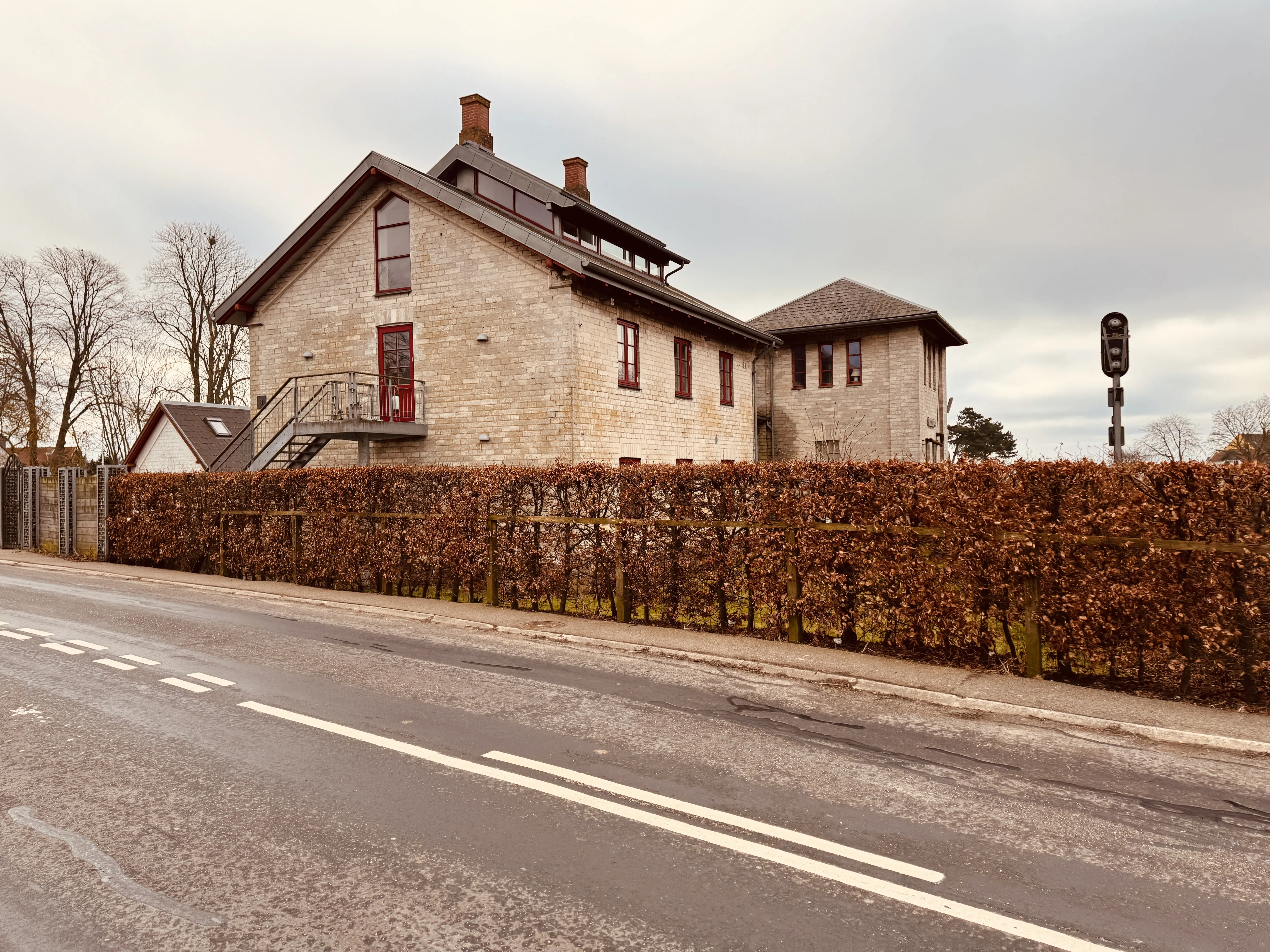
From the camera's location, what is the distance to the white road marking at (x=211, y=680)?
7012mm

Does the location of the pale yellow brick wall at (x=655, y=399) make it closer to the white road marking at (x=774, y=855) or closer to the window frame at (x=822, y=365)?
the window frame at (x=822, y=365)

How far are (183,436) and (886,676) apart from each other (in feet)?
119

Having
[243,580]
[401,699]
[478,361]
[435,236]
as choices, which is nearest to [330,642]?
[401,699]

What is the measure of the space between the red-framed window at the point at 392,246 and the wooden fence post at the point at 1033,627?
16.8m

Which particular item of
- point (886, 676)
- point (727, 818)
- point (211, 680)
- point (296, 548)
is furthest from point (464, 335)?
point (727, 818)

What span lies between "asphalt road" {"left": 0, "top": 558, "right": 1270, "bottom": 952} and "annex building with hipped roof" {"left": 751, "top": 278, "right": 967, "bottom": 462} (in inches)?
907

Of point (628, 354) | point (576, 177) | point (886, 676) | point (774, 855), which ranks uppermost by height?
point (576, 177)

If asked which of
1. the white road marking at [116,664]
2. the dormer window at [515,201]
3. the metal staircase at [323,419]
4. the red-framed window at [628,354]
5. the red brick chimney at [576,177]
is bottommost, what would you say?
the white road marking at [116,664]

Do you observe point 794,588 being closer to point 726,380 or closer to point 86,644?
point 86,644

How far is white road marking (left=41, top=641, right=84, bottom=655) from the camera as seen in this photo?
8.29 m

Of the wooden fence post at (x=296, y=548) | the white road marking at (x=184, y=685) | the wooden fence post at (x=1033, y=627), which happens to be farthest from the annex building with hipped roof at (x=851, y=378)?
the white road marking at (x=184, y=685)

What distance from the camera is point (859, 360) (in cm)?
2955

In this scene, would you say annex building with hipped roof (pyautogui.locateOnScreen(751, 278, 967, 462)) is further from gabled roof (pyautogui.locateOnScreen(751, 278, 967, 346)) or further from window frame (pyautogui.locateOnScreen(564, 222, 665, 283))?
window frame (pyautogui.locateOnScreen(564, 222, 665, 283))

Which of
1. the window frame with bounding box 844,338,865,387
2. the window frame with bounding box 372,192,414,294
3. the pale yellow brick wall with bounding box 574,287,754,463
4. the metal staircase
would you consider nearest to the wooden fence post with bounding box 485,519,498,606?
the pale yellow brick wall with bounding box 574,287,754,463
